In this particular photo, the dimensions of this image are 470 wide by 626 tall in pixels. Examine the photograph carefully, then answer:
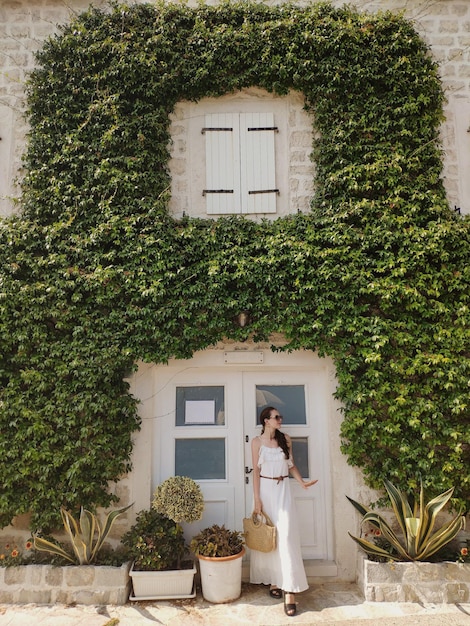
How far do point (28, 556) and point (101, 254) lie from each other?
10.8 ft

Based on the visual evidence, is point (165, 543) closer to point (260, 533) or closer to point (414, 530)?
point (260, 533)

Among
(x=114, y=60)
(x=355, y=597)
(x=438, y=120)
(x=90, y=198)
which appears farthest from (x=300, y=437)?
(x=114, y=60)

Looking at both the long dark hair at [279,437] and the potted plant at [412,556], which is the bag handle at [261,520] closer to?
the long dark hair at [279,437]

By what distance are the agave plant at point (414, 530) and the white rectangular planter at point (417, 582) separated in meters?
0.13

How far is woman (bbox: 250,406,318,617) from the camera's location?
462cm

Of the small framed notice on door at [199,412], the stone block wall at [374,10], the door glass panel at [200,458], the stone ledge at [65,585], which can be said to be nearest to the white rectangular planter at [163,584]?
the stone ledge at [65,585]

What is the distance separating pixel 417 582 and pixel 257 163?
492 cm

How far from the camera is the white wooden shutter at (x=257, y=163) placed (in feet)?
19.9

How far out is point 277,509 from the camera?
4844mm

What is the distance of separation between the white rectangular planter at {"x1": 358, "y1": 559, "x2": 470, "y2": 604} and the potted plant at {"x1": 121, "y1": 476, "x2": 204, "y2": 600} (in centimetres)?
176

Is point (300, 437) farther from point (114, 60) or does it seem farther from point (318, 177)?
point (114, 60)

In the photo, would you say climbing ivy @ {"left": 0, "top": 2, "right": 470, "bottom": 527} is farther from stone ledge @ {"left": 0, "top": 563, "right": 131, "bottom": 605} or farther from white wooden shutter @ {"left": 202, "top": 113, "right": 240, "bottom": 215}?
stone ledge @ {"left": 0, "top": 563, "right": 131, "bottom": 605}

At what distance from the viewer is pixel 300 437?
5.62 metres

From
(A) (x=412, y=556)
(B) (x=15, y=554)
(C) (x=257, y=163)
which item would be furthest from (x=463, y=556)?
(C) (x=257, y=163)
